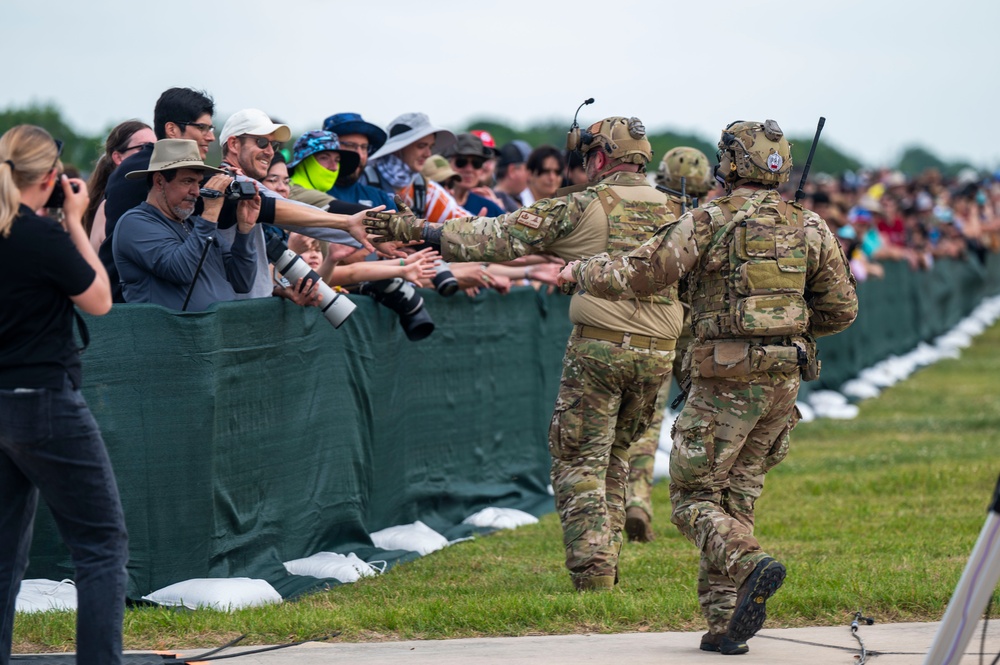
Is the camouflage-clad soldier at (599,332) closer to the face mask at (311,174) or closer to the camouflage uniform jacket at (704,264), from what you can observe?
the camouflage uniform jacket at (704,264)

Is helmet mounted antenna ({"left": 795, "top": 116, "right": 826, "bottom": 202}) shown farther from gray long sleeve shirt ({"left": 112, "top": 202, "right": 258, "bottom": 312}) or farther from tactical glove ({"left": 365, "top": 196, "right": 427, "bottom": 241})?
gray long sleeve shirt ({"left": 112, "top": 202, "right": 258, "bottom": 312})

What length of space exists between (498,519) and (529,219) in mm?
3935

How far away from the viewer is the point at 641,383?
835 cm

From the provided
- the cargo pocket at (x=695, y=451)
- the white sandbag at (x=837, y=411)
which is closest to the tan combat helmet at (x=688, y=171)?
the cargo pocket at (x=695, y=451)

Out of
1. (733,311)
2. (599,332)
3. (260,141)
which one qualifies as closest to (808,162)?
(733,311)

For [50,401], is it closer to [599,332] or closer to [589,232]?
[589,232]

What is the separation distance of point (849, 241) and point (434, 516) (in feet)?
34.5

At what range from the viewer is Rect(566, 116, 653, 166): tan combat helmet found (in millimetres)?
8172

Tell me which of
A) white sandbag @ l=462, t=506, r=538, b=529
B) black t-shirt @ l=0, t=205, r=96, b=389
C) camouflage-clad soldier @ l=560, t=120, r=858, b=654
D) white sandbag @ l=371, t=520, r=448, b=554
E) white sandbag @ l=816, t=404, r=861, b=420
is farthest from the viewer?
white sandbag @ l=816, t=404, r=861, b=420

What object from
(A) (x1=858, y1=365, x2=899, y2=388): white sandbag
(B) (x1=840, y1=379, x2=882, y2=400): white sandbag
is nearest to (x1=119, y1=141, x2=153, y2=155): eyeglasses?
(B) (x1=840, y1=379, x2=882, y2=400): white sandbag

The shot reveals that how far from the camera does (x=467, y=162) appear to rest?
12.0m

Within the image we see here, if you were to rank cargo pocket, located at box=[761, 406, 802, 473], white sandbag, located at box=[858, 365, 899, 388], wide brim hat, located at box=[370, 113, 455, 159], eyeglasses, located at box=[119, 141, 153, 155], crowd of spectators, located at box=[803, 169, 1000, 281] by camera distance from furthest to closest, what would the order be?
1. white sandbag, located at box=[858, 365, 899, 388]
2. crowd of spectators, located at box=[803, 169, 1000, 281]
3. wide brim hat, located at box=[370, 113, 455, 159]
4. eyeglasses, located at box=[119, 141, 153, 155]
5. cargo pocket, located at box=[761, 406, 802, 473]

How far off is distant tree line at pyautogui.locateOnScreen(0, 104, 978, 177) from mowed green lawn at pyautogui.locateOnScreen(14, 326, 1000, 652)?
2306 millimetres

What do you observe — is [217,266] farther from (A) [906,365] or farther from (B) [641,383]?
(A) [906,365]
